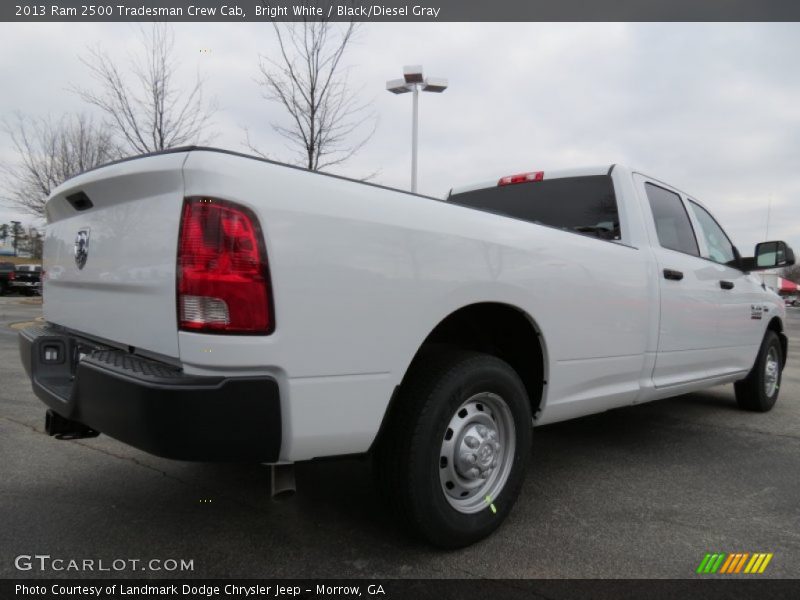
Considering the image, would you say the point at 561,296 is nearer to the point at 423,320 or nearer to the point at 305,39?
the point at 423,320

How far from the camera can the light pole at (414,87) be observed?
11.7 m

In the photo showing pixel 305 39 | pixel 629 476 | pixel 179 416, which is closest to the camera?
pixel 179 416

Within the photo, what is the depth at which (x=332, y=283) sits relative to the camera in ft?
6.27

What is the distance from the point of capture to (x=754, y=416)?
519 cm

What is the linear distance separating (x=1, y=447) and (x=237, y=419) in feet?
9.08

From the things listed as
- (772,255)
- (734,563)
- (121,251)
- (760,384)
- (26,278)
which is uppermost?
(772,255)

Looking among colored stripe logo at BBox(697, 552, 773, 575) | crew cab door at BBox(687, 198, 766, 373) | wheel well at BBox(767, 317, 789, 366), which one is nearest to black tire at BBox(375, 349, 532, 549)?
colored stripe logo at BBox(697, 552, 773, 575)

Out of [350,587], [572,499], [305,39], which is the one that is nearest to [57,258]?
[350,587]

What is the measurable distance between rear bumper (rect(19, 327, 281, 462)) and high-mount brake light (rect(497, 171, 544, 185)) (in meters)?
2.78

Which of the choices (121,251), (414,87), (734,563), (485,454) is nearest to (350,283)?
(121,251)

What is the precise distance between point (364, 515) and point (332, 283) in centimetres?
135

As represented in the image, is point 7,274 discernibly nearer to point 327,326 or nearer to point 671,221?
point 671,221

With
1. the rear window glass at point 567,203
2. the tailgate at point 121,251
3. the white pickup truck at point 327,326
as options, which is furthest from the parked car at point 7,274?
the rear window glass at point 567,203

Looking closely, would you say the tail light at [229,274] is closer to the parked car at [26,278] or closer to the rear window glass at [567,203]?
the rear window glass at [567,203]
